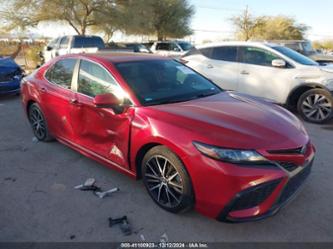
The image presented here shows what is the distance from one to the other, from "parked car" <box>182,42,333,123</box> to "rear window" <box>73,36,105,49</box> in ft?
25.9

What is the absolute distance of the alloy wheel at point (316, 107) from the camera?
5.97 metres

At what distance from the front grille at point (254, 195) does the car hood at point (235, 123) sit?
1.05 feet

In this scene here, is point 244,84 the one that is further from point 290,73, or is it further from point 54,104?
point 54,104

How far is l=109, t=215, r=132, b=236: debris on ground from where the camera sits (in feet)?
8.89

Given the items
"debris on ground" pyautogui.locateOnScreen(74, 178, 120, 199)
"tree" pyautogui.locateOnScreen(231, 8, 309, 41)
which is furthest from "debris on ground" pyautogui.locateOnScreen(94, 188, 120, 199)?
"tree" pyautogui.locateOnScreen(231, 8, 309, 41)

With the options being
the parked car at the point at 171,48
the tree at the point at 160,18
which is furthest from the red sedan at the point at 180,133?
the tree at the point at 160,18

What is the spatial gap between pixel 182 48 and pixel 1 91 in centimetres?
1170

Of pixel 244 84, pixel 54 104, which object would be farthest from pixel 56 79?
pixel 244 84

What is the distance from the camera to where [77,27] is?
82.0 ft

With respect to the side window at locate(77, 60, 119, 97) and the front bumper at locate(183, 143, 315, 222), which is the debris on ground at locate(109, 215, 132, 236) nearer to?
the front bumper at locate(183, 143, 315, 222)

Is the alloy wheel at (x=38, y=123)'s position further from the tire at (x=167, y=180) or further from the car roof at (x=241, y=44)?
the car roof at (x=241, y=44)

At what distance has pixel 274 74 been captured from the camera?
21.1 feet

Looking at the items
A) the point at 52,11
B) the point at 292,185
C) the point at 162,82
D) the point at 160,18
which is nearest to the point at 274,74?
the point at 162,82

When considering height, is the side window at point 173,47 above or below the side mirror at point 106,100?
above
